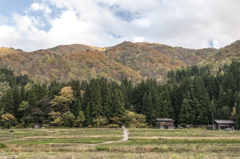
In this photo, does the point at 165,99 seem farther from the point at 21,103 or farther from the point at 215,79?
the point at 21,103

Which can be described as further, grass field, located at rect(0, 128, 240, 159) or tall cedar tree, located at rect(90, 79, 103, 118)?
tall cedar tree, located at rect(90, 79, 103, 118)

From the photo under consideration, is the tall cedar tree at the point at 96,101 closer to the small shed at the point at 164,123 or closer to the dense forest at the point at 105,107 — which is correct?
the dense forest at the point at 105,107

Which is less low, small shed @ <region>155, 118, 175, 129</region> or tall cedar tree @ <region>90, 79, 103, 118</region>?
tall cedar tree @ <region>90, 79, 103, 118</region>

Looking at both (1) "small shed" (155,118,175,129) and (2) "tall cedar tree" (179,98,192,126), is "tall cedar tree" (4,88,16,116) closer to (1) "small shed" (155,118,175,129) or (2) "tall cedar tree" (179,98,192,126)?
(1) "small shed" (155,118,175,129)

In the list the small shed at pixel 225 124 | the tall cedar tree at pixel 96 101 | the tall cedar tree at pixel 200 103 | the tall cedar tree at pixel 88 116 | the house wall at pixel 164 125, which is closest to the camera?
the small shed at pixel 225 124

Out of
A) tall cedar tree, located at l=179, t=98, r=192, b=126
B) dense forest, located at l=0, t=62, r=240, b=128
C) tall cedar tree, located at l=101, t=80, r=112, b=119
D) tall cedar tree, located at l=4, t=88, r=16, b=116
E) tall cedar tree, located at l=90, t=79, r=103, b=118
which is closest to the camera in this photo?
dense forest, located at l=0, t=62, r=240, b=128

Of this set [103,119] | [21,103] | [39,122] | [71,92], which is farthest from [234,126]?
[21,103]

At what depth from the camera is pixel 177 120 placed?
72688 millimetres

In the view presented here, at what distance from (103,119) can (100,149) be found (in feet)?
141

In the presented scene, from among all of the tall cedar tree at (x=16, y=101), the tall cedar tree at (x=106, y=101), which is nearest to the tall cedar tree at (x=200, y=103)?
the tall cedar tree at (x=106, y=101)

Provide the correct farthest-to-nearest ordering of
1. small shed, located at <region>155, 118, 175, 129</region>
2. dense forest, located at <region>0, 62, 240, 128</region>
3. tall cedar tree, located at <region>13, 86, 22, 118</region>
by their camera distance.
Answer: tall cedar tree, located at <region>13, 86, 22, 118</region>, dense forest, located at <region>0, 62, 240, 128</region>, small shed, located at <region>155, 118, 175, 129</region>

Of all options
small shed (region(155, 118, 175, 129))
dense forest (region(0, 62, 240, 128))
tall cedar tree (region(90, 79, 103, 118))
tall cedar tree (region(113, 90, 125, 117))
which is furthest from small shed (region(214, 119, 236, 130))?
tall cedar tree (region(90, 79, 103, 118))

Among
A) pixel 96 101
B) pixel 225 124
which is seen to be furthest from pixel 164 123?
pixel 96 101

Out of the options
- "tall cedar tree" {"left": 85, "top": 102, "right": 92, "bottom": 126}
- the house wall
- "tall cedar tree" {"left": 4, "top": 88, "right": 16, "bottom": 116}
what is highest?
"tall cedar tree" {"left": 4, "top": 88, "right": 16, "bottom": 116}
